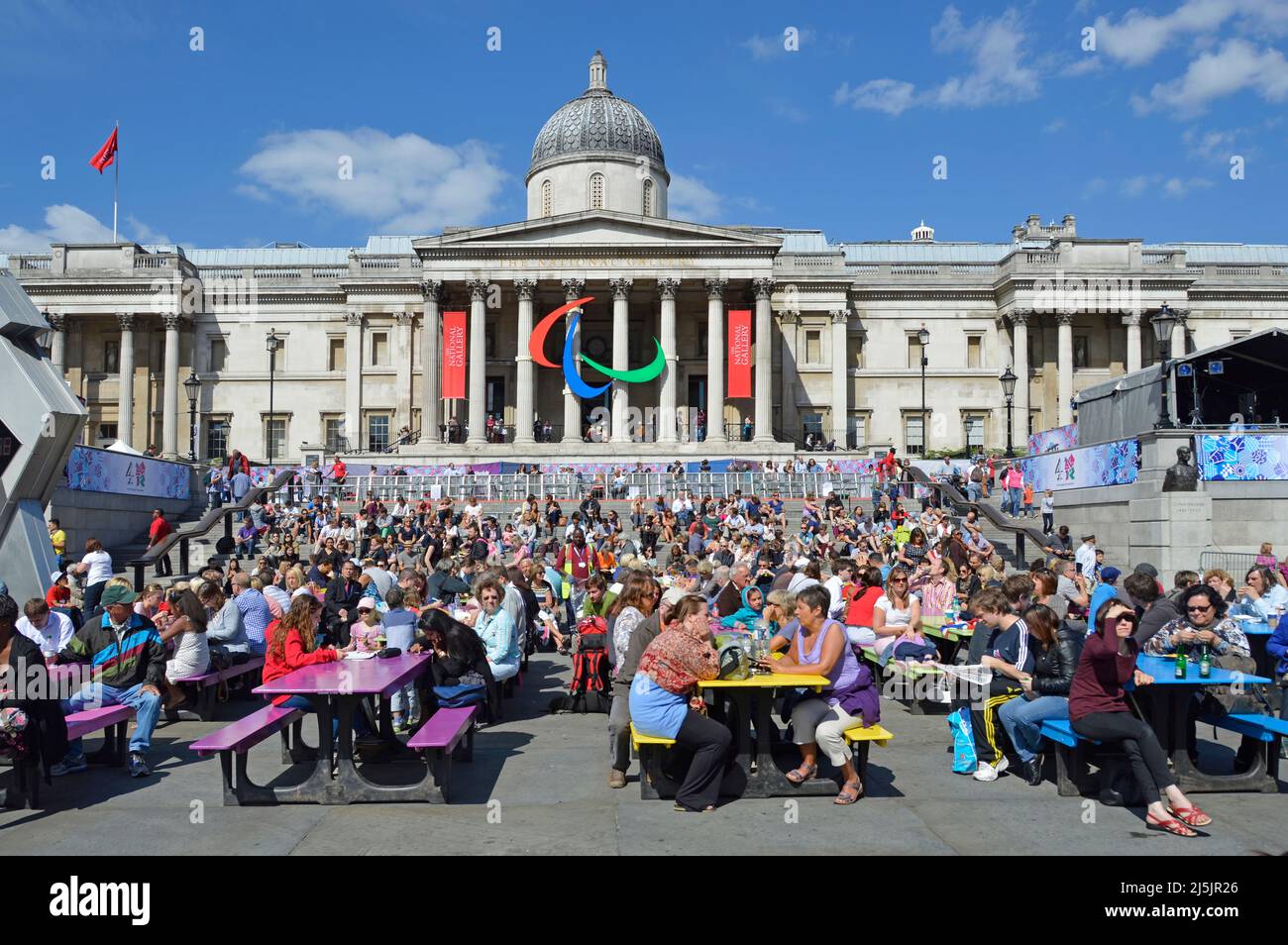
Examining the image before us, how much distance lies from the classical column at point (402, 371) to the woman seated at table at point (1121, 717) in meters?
45.0

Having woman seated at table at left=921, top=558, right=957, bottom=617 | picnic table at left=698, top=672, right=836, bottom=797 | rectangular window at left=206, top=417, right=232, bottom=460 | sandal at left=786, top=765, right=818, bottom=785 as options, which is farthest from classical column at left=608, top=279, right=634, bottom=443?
sandal at left=786, top=765, right=818, bottom=785

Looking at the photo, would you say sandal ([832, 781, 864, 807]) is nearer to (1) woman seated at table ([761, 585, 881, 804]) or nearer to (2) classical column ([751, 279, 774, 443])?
(1) woman seated at table ([761, 585, 881, 804])

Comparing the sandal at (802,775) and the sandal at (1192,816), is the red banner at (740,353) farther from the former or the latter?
the sandal at (1192,816)

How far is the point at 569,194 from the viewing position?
50.1m

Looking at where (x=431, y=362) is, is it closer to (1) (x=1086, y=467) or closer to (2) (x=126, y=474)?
(2) (x=126, y=474)

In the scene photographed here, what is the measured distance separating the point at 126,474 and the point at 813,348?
110 feet

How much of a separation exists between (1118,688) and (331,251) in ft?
201

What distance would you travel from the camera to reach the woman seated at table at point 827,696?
7539mm

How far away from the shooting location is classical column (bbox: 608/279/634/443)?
44.4 m

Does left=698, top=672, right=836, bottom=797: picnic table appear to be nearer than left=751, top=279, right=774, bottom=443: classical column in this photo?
Yes

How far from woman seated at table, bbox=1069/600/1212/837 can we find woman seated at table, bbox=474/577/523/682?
5.46 metres

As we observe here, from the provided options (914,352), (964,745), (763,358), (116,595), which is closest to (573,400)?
(763,358)

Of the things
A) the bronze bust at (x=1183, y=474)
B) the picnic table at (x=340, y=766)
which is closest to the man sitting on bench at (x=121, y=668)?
the picnic table at (x=340, y=766)
